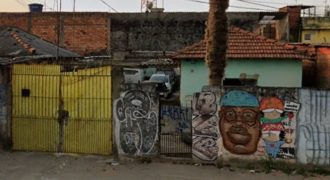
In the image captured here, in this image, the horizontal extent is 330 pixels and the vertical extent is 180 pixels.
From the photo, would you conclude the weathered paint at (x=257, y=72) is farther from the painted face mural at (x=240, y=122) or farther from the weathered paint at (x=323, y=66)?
the painted face mural at (x=240, y=122)

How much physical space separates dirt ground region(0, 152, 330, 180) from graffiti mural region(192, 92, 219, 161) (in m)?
0.43

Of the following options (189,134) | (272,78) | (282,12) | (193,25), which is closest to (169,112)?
(189,134)

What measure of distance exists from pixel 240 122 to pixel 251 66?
22.7 feet

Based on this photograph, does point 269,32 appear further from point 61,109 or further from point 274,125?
point 61,109

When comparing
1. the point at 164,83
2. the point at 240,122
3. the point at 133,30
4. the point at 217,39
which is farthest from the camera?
the point at 133,30

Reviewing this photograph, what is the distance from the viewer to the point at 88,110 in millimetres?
14148

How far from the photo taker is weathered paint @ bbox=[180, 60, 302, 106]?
19.3 meters

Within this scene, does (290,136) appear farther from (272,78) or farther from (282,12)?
(282,12)

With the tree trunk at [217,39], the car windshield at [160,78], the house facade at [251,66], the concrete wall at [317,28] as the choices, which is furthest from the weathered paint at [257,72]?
the concrete wall at [317,28]

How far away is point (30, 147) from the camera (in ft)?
48.2

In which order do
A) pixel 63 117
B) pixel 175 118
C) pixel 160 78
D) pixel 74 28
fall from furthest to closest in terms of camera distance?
pixel 74 28 → pixel 160 78 → pixel 175 118 → pixel 63 117

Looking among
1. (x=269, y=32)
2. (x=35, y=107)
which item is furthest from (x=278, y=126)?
(x=269, y=32)

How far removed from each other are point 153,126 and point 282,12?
69.2 feet

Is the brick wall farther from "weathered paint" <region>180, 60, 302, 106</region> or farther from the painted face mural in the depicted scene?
the painted face mural
